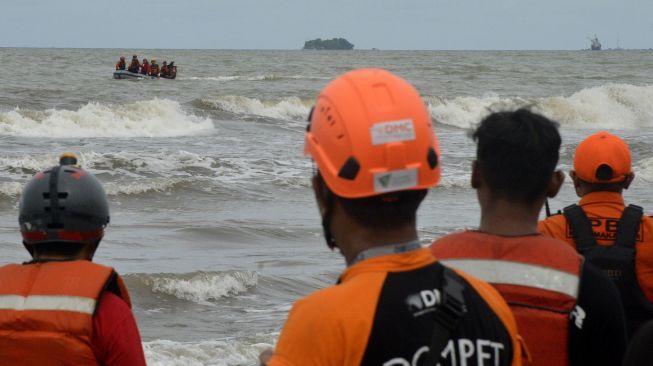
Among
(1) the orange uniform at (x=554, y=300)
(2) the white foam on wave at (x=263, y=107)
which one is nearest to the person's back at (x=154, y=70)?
(2) the white foam on wave at (x=263, y=107)

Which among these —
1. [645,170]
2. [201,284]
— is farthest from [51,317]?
[645,170]

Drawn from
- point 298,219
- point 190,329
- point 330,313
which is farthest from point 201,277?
point 330,313

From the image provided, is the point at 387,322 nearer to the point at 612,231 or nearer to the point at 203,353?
the point at 612,231

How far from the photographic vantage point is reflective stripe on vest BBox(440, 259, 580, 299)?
2588mm

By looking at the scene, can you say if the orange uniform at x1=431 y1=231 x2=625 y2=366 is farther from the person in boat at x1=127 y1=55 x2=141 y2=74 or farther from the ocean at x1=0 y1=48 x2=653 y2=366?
the person in boat at x1=127 y1=55 x2=141 y2=74

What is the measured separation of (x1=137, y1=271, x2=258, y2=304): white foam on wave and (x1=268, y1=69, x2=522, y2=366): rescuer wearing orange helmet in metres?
7.33

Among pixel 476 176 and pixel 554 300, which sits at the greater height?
pixel 476 176

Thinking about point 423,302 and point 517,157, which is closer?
point 423,302

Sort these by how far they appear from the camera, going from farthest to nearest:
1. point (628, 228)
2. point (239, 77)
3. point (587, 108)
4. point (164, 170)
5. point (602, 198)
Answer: point (239, 77) → point (587, 108) → point (164, 170) → point (602, 198) → point (628, 228)

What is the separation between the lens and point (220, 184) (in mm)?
17656

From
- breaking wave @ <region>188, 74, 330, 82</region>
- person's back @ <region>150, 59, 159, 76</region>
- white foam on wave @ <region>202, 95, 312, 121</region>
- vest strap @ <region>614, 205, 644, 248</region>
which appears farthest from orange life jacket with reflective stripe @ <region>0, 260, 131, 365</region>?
breaking wave @ <region>188, 74, 330, 82</region>

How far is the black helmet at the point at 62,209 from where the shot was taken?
2.89 m

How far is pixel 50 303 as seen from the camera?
2740mm

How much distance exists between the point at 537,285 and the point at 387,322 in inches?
30.9
